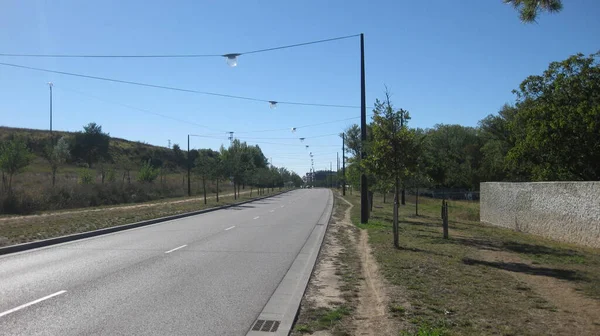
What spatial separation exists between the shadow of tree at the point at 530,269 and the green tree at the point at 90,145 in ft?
254

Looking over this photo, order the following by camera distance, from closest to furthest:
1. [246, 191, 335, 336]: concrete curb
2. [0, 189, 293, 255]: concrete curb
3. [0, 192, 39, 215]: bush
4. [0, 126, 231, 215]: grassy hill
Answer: [246, 191, 335, 336]: concrete curb < [0, 189, 293, 255]: concrete curb < [0, 192, 39, 215]: bush < [0, 126, 231, 215]: grassy hill

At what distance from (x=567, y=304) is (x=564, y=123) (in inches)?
712

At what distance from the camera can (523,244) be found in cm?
1555

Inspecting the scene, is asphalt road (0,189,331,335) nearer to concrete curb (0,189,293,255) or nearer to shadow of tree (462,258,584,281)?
concrete curb (0,189,293,255)

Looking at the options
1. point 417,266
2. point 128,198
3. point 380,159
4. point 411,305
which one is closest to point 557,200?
point 380,159

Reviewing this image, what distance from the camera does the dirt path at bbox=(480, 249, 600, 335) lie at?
6180 millimetres

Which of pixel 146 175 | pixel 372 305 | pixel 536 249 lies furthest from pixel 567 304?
pixel 146 175

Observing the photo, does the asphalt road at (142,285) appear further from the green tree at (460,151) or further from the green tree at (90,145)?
the green tree at (90,145)

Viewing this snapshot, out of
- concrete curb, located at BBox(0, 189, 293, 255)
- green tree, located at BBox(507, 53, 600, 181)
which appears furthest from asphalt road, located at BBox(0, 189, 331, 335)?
green tree, located at BBox(507, 53, 600, 181)

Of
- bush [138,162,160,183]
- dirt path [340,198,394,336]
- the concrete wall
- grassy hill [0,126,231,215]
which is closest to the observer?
dirt path [340,198,394,336]

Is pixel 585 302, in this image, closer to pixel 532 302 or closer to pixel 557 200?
pixel 532 302

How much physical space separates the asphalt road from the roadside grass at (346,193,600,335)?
2.29 meters

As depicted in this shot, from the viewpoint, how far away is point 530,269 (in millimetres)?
10742

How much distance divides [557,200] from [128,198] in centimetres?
3408
